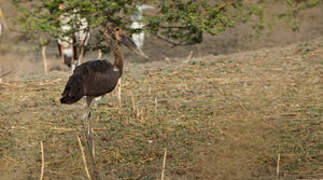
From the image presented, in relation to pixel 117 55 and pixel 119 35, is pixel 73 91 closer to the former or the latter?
pixel 117 55

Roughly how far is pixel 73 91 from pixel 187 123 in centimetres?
133

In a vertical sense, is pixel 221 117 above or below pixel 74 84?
below

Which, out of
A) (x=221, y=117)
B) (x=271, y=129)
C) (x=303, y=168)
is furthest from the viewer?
(x=221, y=117)

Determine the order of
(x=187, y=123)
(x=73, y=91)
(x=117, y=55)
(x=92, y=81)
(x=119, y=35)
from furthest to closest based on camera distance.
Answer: (x=187, y=123)
(x=119, y=35)
(x=117, y=55)
(x=92, y=81)
(x=73, y=91)

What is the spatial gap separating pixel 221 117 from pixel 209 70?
168 cm

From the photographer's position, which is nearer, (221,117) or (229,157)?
(229,157)

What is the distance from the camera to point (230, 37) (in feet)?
35.5

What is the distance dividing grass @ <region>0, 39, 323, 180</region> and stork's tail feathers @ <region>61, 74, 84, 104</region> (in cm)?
54

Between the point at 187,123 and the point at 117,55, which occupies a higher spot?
the point at 117,55

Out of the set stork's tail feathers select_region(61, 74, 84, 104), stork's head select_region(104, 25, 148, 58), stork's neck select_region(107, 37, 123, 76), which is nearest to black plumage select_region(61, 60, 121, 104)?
stork's tail feathers select_region(61, 74, 84, 104)

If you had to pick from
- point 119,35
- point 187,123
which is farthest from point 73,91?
point 187,123

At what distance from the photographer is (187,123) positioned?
17.1ft

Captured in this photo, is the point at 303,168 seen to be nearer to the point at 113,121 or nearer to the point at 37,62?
the point at 113,121

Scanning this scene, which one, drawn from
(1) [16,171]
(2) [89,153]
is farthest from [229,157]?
(1) [16,171]
